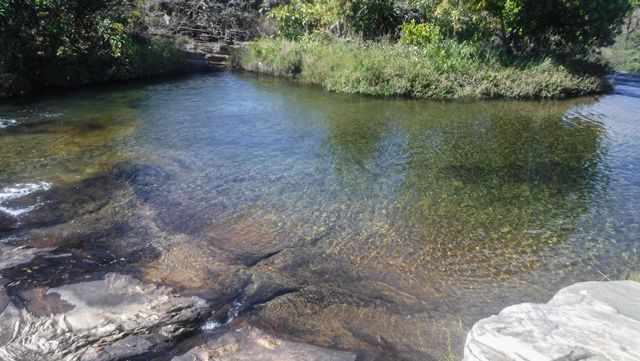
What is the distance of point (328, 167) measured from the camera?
8914 mm

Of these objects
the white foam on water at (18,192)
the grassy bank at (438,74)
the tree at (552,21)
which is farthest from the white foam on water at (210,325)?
the tree at (552,21)

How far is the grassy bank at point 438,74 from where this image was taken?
1541 cm

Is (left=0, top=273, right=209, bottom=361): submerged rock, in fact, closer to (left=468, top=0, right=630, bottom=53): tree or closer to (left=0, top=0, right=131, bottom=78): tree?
(left=0, top=0, right=131, bottom=78): tree

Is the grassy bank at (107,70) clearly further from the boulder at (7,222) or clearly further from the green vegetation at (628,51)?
the green vegetation at (628,51)

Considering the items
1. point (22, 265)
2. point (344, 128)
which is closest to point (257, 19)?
point (344, 128)

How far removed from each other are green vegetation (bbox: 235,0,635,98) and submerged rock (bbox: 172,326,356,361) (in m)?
12.5

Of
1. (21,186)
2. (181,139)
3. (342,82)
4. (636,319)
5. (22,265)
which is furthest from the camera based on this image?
(342,82)

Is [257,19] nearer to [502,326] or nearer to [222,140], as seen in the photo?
[222,140]

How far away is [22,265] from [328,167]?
5.14 m

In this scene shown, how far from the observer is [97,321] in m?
4.36

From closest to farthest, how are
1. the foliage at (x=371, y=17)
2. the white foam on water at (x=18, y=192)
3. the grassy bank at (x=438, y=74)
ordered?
the white foam on water at (x=18, y=192) → the grassy bank at (x=438, y=74) → the foliage at (x=371, y=17)

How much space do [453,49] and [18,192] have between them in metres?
13.9

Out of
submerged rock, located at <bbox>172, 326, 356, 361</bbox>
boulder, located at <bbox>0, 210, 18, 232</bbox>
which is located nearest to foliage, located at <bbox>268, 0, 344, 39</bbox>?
boulder, located at <bbox>0, 210, 18, 232</bbox>

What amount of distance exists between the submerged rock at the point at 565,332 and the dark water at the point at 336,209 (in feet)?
2.98
